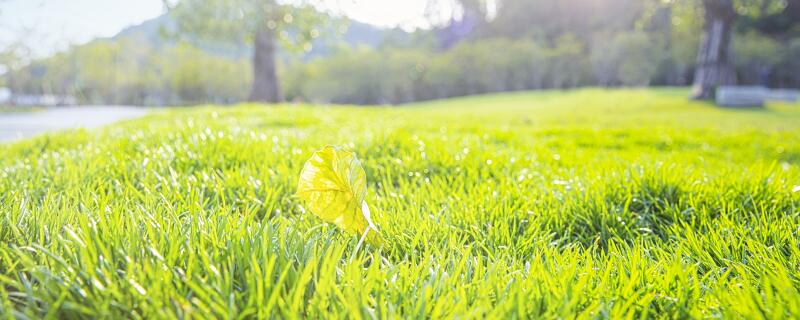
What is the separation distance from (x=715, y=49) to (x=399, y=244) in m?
29.0

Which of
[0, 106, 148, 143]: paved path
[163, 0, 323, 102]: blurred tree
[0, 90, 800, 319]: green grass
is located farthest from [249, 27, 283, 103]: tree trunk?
[0, 90, 800, 319]: green grass

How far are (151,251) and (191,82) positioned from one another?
9134 centimetres

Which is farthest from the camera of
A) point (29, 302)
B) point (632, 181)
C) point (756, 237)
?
point (632, 181)

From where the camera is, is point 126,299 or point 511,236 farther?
point 511,236

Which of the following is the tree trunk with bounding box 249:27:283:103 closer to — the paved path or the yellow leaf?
the paved path

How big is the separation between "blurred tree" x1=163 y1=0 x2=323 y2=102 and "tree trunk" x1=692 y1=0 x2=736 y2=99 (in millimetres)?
19799

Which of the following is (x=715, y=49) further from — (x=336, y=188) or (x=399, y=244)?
(x=336, y=188)

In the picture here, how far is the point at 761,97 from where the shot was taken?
75.3 feet

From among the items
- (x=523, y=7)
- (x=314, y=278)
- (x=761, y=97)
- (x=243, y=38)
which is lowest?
(x=761, y=97)

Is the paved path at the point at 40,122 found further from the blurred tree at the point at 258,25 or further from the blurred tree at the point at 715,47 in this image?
the blurred tree at the point at 715,47

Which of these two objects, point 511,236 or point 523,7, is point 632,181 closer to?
point 511,236

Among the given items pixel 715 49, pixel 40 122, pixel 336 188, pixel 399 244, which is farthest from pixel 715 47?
pixel 336 188

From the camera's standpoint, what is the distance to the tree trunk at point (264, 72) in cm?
2169

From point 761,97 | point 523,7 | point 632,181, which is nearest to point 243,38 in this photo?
point 632,181
